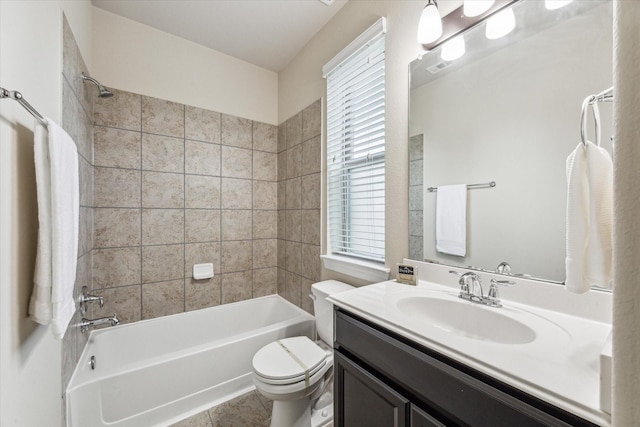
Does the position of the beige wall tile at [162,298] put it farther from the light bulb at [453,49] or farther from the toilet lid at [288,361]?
the light bulb at [453,49]

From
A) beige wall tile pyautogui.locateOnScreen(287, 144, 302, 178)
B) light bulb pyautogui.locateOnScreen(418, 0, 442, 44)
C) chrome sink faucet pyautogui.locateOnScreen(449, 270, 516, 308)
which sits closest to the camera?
chrome sink faucet pyautogui.locateOnScreen(449, 270, 516, 308)

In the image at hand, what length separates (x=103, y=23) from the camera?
71.2 inches

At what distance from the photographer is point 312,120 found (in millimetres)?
2096

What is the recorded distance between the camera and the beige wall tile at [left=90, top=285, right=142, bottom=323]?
182cm

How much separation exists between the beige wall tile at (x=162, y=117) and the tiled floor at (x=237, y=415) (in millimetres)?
2012

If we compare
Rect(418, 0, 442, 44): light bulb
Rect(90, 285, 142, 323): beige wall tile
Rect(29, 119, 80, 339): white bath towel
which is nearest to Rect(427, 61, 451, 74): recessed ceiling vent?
Rect(418, 0, 442, 44): light bulb

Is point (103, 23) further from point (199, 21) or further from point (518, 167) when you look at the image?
point (518, 167)

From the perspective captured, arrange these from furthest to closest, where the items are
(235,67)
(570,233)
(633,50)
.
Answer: (235,67)
(570,233)
(633,50)

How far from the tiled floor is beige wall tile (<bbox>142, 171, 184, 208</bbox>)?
1491mm

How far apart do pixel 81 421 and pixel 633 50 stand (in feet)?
7.46

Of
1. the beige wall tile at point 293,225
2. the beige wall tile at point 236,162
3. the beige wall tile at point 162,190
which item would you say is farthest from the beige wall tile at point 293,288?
the beige wall tile at point 162,190

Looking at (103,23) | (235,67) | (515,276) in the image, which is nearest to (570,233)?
(515,276)

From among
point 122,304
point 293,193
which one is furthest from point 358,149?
point 122,304

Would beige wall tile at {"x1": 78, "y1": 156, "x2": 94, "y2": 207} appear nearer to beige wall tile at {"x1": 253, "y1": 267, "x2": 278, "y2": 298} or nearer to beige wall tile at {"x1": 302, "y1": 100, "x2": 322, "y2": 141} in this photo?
beige wall tile at {"x1": 253, "y1": 267, "x2": 278, "y2": 298}
